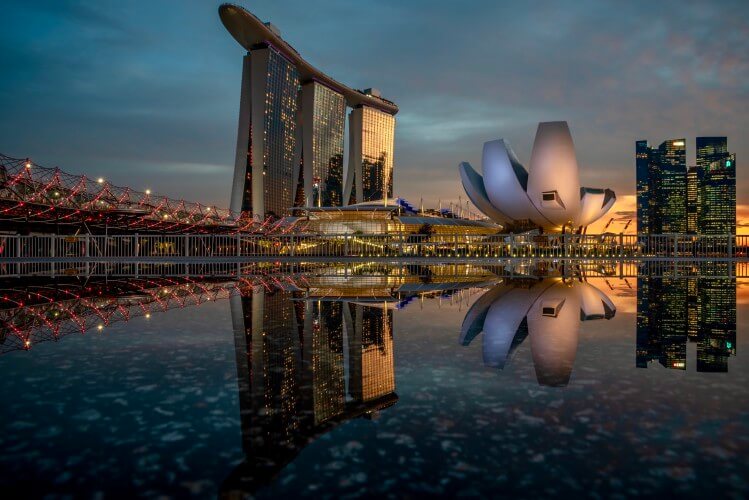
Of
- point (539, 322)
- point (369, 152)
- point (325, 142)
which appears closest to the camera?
point (539, 322)

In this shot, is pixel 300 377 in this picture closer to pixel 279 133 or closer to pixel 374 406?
pixel 374 406

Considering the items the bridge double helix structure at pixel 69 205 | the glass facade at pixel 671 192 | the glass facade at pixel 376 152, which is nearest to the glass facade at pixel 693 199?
the glass facade at pixel 671 192

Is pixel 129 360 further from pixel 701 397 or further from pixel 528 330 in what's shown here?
pixel 701 397

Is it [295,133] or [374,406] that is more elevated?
[295,133]

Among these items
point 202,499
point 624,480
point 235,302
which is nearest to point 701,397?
point 624,480

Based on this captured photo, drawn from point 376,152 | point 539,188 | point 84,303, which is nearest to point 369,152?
point 376,152
